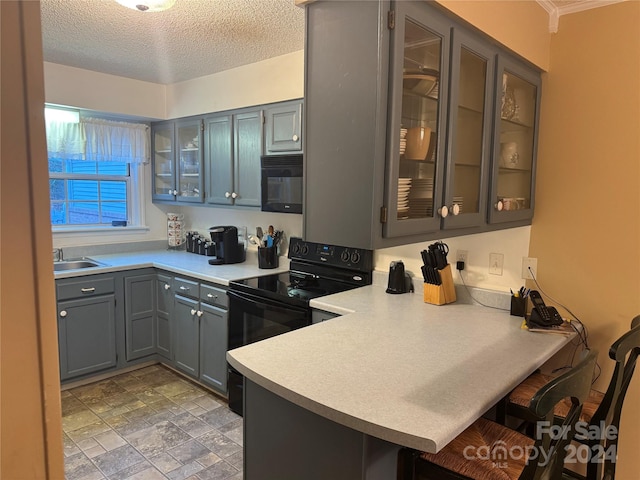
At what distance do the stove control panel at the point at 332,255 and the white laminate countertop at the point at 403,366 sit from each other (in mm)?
609

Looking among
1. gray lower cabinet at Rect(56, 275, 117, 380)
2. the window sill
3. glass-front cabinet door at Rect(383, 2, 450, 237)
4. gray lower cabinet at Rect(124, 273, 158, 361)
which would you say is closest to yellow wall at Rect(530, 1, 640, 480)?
glass-front cabinet door at Rect(383, 2, 450, 237)

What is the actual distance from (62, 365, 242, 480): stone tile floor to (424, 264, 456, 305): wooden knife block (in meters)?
1.42

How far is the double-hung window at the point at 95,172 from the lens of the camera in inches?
148

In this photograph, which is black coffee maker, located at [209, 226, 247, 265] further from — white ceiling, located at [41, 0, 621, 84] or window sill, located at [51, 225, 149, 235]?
white ceiling, located at [41, 0, 621, 84]

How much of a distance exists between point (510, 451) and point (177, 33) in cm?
273

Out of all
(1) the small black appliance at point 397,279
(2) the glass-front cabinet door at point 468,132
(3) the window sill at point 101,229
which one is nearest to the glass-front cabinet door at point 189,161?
(3) the window sill at point 101,229

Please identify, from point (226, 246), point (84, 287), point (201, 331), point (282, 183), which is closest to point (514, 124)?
point (282, 183)

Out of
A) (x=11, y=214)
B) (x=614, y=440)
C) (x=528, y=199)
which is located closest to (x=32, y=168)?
(x=11, y=214)

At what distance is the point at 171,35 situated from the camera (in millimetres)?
2750

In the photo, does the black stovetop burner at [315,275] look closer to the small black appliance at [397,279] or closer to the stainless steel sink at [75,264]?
the small black appliance at [397,279]

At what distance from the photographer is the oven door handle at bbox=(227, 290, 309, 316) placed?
261 cm

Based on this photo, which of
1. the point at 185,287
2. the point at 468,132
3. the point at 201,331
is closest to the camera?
the point at 468,132

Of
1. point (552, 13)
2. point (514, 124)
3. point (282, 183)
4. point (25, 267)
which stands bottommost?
point (25, 267)

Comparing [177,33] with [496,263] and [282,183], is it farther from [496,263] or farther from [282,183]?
[496,263]
